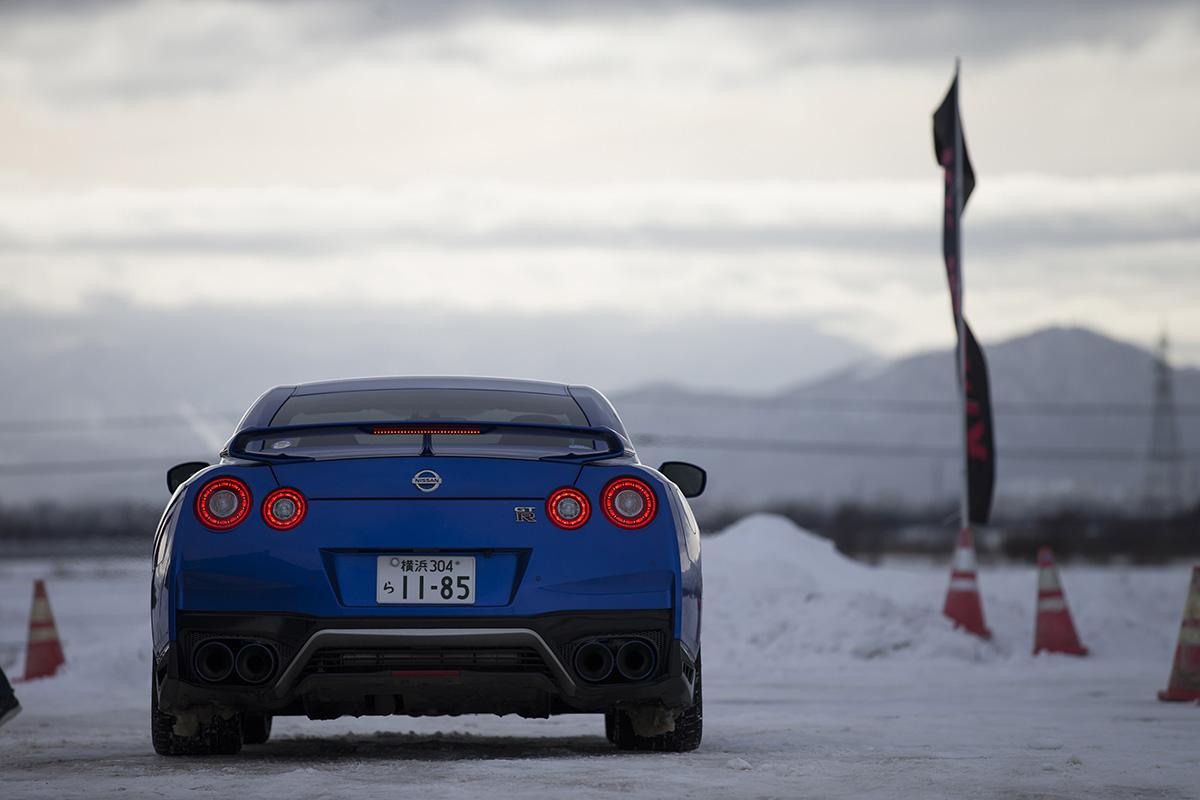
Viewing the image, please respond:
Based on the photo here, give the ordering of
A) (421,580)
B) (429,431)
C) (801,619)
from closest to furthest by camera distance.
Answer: (421,580)
(429,431)
(801,619)

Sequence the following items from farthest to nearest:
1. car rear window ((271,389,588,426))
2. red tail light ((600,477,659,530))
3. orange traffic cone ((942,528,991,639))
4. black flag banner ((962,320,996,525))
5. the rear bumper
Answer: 1. black flag banner ((962,320,996,525))
2. orange traffic cone ((942,528,991,639))
3. car rear window ((271,389,588,426))
4. red tail light ((600,477,659,530))
5. the rear bumper

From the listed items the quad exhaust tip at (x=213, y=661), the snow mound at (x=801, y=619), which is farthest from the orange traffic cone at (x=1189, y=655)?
the quad exhaust tip at (x=213, y=661)

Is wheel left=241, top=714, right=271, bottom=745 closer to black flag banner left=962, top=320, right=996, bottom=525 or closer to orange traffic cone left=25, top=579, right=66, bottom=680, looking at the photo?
orange traffic cone left=25, top=579, right=66, bottom=680

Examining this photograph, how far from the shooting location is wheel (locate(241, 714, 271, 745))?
759cm

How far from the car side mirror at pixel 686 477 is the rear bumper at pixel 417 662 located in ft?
3.95

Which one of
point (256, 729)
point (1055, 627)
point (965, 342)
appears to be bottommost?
point (1055, 627)

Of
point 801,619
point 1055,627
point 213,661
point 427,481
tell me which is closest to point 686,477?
point 427,481

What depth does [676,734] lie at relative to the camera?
6852 mm

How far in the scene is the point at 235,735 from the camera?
673cm

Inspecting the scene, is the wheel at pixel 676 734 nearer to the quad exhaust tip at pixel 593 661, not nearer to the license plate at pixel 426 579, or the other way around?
the quad exhaust tip at pixel 593 661

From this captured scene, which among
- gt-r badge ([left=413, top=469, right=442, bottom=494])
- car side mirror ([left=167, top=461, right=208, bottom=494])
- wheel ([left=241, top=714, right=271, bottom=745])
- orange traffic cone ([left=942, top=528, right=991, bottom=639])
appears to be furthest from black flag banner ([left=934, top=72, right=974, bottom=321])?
gt-r badge ([left=413, top=469, right=442, bottom=494])

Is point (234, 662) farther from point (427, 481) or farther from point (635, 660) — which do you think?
point (635, 660)

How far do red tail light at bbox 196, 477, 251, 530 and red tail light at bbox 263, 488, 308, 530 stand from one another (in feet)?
0.28

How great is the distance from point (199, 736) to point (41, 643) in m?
8.13
